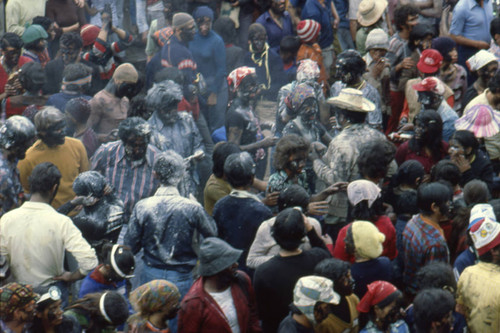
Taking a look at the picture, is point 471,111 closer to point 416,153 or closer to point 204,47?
point 416,153

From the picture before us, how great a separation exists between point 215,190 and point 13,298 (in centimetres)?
252

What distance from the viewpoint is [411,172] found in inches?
297

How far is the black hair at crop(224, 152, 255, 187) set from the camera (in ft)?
22.5

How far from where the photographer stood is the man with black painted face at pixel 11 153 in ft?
23.9

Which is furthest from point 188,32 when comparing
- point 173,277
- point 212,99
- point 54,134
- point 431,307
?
point 431,307

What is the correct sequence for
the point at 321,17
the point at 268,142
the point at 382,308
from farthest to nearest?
the point at 321,17 < the point at 268,142 < the point at 382,308

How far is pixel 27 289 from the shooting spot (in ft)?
18.0

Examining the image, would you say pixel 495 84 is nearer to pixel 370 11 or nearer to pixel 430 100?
pixel 430 100

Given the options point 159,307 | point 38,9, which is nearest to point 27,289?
point 159,307

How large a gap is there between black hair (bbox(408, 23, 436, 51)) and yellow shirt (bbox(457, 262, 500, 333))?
4922 millimetres

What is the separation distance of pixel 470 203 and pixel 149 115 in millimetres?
3352

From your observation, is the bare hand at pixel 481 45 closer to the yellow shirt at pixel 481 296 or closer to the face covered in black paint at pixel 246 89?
the face covered in black paint at pixel 246 89

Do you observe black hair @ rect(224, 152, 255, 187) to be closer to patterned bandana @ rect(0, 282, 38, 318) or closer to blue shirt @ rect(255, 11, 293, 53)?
patterned bandana @ rect(0, 282, 38, 318)

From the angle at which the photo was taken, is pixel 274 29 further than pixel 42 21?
Yes
